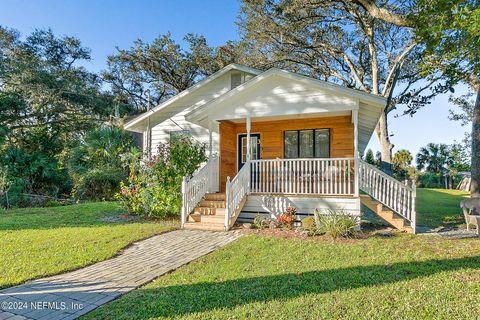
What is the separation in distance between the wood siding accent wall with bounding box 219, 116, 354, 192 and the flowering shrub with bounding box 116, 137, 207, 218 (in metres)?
1.19

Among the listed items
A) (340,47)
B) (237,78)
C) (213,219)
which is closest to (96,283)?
(213,219)

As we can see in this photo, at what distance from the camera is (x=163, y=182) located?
937 centimetres

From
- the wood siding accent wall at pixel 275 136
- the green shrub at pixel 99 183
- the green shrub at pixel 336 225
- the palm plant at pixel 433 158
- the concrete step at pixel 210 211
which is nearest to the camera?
the green shrub at pixel 336 225

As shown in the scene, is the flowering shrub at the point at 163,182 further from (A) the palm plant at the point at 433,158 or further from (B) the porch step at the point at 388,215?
(A) the palm plant at the point at 433,158

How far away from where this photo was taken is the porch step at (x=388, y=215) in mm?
7724

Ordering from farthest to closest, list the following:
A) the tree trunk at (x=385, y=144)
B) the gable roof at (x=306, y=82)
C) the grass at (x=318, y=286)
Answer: the tree trunk at (x=385, y=144) → the gable roof at (x=306, y=82) → the grass at (x=318, y=286)

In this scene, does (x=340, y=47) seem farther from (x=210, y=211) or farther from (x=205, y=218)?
(x=205, y=218)

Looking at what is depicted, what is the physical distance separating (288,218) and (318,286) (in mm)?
4026

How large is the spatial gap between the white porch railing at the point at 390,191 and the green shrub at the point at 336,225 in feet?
4.51

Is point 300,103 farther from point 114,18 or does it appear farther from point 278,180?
point 114,18

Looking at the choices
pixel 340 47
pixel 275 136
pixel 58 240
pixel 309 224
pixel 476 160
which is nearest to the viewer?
pixel 58 240

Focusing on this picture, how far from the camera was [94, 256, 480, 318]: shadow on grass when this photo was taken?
3.47 meters

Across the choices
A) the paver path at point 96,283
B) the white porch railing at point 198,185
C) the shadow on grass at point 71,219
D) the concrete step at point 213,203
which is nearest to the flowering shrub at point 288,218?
the concrete step at point 213,203

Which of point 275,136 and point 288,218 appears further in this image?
point 275,136
